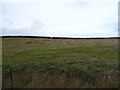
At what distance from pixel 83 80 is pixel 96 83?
1.07 metres

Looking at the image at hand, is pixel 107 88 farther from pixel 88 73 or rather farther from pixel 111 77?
pixel 88 73

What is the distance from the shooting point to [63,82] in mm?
11867

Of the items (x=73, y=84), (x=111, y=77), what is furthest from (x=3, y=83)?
(x=111, y=77)

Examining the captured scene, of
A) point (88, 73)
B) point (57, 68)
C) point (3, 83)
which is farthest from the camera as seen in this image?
point (57, 68)

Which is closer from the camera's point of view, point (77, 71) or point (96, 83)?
point (96, 83)

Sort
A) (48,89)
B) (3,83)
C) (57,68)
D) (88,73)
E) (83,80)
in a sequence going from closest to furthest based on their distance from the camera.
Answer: (48,89) < (3,83) < (83,80) < (88,73) < (57,68)

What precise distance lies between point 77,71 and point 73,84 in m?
3.58

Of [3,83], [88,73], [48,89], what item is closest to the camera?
[48,89]

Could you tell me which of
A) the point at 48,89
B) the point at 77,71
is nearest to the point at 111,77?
the point at 77,71

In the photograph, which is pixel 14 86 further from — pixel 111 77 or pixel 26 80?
pixel 111 77

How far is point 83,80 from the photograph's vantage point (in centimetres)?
1314

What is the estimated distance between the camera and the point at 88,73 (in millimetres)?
14797

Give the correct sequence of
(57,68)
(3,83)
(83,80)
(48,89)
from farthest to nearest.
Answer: (57,68), (83,80), (3,83), (48,89)

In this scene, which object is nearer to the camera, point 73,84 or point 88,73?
point 73,84
